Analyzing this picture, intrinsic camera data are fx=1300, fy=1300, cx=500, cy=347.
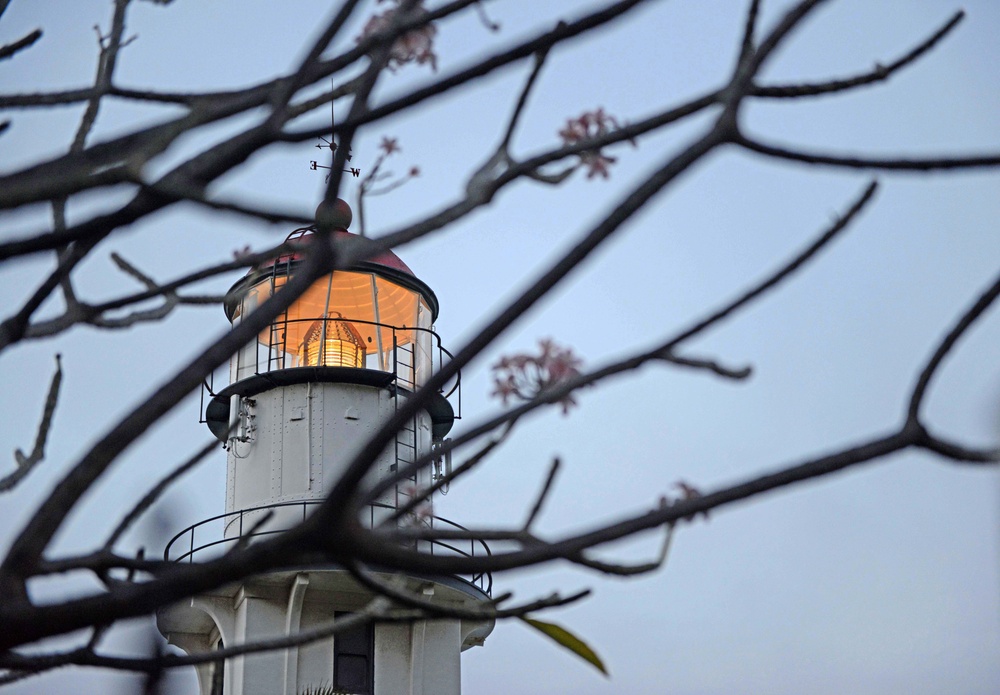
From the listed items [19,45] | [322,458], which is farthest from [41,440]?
[322,458]

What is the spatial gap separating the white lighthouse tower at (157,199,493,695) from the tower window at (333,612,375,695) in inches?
0.5

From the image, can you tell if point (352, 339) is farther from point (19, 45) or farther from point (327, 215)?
point (327, 215)

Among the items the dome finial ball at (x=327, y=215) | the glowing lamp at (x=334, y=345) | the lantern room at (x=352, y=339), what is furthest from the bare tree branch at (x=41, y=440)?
the glowing lamp at (x=334, y=345)

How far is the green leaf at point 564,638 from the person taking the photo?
214 centimetres

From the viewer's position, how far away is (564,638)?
7.14 ft

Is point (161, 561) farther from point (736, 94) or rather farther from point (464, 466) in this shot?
point (736, 94)

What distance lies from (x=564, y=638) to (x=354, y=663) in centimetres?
1350

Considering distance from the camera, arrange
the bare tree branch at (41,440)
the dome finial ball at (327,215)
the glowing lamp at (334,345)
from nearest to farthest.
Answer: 1. the dome finial ball at (327,215)
2. the bare tree branch at (41,440)
3. the glowing lamp at (334,345)

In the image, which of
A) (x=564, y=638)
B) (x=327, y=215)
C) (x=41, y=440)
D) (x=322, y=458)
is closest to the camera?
(x=327, y=215)

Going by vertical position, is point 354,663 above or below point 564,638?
above

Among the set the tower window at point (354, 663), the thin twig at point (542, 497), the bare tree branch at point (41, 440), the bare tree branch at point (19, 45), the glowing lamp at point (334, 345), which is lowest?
the thin twig at point (542, 497)

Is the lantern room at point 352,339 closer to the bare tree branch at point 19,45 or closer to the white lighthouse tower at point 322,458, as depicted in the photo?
the white lighthouse tower at point 322,458

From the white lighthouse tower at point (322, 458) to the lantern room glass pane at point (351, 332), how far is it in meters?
0.02

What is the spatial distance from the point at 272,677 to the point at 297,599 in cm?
92
